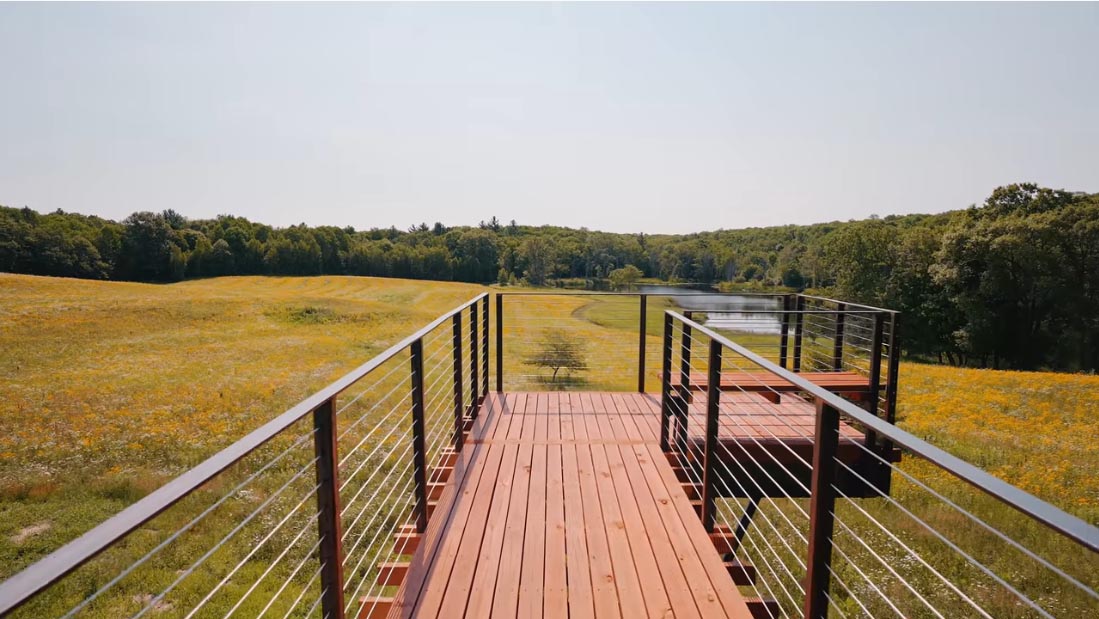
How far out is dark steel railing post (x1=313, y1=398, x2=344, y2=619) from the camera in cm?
161

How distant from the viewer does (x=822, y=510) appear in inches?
66.4

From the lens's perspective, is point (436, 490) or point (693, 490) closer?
point (436, 490)

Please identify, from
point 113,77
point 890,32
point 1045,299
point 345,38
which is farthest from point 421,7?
point 1045,299

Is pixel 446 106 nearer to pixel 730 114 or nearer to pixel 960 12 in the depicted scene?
pixel 730 114

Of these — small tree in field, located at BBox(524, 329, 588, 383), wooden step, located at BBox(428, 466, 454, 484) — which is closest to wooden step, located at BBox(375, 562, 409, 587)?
wooden step, located at BBox(428, 466, 454, 484)

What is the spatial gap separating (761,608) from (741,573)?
347 mm

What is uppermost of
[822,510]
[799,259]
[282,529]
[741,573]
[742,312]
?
[799,259]

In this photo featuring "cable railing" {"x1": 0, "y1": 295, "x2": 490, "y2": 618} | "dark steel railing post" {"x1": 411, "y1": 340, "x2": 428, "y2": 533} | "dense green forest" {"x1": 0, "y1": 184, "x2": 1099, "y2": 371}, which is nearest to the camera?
"cable railing" {"x1": 0, "y1": 295, "x2": 490, "y2": 618}

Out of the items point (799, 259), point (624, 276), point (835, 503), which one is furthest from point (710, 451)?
point (799, 259)

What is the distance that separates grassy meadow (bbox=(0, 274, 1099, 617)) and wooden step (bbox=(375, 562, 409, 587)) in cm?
181

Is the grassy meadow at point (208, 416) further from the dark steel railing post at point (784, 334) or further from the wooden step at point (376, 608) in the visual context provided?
the dark steel railing post at point (784, 334)

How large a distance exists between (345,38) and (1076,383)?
1655 cm

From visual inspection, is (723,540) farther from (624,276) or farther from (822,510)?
(624,276)

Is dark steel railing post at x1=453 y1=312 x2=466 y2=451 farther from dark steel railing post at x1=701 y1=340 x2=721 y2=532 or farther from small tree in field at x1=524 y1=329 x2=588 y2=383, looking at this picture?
small tree in field at x1=524 y1=329 x2=588 y2=383
